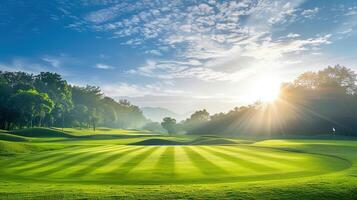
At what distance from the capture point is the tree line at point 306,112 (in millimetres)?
94688

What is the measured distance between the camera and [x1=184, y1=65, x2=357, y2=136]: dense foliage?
94.7m

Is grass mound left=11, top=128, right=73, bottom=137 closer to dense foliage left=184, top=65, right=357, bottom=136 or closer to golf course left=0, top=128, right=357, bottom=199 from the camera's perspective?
golf course left=0, top=128, right=357, bottom=199

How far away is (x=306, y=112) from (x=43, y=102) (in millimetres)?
91430

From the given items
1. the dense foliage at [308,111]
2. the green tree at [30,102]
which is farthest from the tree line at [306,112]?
the green tree at [30,102]

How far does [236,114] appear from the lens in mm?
127250

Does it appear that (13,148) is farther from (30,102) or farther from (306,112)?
(306,112)

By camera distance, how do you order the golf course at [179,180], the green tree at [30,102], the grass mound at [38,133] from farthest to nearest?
the green tree at [30,102] → the grass mound at [38,133] → the golf course at [179,180]

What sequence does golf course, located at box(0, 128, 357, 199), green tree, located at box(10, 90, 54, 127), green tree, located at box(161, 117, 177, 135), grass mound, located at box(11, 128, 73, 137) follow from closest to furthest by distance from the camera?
1. golf course, located at box(0, 128, 357, 199)
2. grass mound, located at box(11, 128, 73, 137)
3. green tree, located at box(10, 90, 54, 127)
4. green tree, located at box(161, 117, 177, 135)

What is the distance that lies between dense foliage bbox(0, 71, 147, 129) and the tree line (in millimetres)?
62772

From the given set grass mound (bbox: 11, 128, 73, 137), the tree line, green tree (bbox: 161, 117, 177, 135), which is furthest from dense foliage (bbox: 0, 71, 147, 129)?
the tree line

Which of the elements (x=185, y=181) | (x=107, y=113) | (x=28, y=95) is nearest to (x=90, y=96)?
(x=107, y=113)

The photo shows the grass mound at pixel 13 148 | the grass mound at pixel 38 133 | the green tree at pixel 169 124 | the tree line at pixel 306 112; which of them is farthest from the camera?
the green tree at pixel 169 124

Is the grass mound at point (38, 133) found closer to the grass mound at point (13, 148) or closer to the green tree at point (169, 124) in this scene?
the grass mound at point (13, 148)

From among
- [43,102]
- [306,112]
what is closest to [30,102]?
[43,102]
